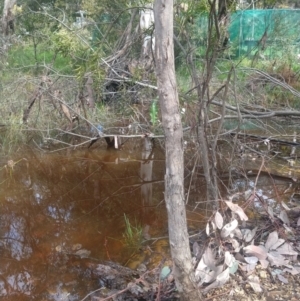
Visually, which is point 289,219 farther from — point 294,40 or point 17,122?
point 294,40

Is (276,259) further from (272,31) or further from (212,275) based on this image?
(272,31)

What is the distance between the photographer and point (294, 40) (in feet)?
26.8

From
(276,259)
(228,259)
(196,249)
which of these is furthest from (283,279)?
(196,249)

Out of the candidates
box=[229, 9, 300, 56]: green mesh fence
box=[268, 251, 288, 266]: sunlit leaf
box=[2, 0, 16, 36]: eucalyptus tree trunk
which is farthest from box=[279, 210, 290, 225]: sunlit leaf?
box=[2, 0, 16, 36]: eucalyptus tree trunk

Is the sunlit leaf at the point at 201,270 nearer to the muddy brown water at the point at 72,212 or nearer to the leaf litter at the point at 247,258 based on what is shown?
the leaf litter at the point at 247,258

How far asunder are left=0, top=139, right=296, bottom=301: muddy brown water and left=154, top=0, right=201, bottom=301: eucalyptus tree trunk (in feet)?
2.98

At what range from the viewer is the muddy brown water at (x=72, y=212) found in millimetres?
3008

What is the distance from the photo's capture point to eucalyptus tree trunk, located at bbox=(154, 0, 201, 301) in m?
1.95

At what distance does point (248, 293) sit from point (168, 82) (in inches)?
53.0

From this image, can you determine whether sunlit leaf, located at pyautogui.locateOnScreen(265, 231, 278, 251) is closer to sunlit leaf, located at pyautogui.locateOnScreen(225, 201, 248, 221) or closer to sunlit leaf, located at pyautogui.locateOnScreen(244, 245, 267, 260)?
sunlit leaf, located at pyautogui.locateOnScreen(244, 245, 267, 260)

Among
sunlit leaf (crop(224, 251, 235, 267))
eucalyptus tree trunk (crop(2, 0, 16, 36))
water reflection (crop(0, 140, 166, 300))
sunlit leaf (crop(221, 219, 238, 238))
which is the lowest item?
water reflection (crop(0, 140, 166, 300))

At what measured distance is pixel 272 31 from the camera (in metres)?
7.34

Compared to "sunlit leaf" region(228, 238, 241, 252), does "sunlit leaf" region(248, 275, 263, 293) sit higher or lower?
lower

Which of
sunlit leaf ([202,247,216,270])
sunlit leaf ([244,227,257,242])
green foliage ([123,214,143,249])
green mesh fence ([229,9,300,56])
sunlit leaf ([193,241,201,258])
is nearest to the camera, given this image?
sunlit leaf ([202,247,216,270])
